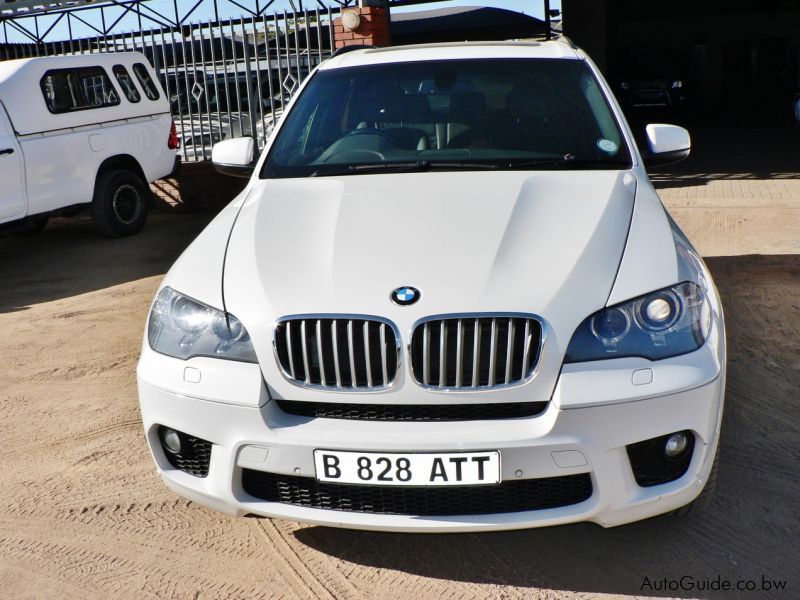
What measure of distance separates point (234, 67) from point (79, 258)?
3344 millimetres

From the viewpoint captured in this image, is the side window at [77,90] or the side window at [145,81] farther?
the side window at [145,81]

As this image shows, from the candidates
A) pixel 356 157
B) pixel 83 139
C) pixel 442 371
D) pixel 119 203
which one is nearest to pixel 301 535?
pixel 442 371

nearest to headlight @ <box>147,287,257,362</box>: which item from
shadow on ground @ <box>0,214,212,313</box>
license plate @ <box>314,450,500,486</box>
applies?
license plate @ <box>314,450,500,486</box>

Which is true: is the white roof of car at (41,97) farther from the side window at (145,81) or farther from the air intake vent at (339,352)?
the air intake vent at (339,352)

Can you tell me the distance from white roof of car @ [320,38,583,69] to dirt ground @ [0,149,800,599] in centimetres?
182

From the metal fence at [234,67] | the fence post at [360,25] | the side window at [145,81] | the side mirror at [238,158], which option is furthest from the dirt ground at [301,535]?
the fence post at [360,25]

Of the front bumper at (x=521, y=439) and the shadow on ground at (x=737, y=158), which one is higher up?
the front bumper at (x=521, y=439)

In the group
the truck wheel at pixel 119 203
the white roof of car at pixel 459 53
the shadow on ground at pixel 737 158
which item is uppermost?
the white roof of car at pixel 459 53

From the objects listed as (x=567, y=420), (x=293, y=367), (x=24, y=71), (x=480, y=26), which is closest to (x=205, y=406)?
(x=293, y=367)

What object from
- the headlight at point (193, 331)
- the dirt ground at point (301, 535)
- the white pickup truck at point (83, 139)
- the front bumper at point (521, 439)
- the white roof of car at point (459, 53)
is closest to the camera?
the front bumper at point (521, 439)

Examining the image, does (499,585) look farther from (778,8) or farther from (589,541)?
(778,8)

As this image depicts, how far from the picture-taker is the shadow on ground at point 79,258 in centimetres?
739

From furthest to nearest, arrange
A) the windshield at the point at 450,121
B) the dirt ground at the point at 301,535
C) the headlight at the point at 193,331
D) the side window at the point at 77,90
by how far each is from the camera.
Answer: the side window at the point at 77,90, the windshield at the point at 450,121, the dirt ground at the point at 301,535, the headlight at the point at 193,331

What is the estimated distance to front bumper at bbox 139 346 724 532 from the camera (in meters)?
2.48
